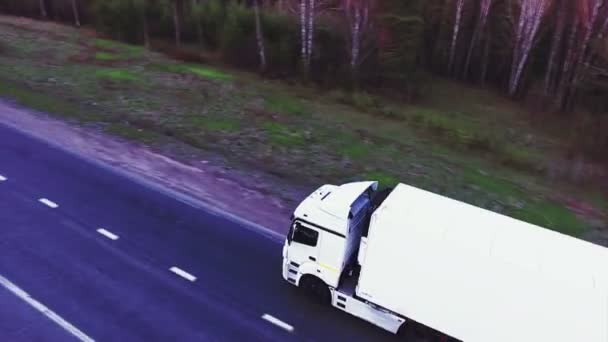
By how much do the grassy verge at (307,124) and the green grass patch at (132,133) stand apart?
42 mm

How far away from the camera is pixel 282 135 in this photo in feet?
72.0

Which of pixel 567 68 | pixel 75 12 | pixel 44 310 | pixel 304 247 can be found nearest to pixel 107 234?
pixel 44 310

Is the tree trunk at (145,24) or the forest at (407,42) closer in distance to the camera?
the forest at (407,42)

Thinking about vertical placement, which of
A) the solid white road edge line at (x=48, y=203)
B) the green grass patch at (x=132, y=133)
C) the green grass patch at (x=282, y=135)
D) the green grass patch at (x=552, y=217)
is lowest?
the green grass patch at (x=552, y=217)

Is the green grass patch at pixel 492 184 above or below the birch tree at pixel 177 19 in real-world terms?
below

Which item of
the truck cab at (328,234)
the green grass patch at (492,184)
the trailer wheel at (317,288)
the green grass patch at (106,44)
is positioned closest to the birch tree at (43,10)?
the green grass patch at (106,44)

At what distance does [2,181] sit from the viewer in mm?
15922

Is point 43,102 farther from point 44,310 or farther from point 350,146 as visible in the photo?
point 44,310

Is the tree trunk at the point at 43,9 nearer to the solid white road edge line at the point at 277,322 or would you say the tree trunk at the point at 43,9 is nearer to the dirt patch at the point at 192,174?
the dirt patch at the point at 192,174

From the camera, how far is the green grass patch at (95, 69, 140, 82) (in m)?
27.4

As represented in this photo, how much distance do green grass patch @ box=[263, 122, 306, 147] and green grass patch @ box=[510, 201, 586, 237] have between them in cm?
925

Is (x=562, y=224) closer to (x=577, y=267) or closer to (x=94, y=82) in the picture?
(x=577, y=267)

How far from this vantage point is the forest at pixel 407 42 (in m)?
28.0

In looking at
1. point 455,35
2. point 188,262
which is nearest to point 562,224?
point 188,262
